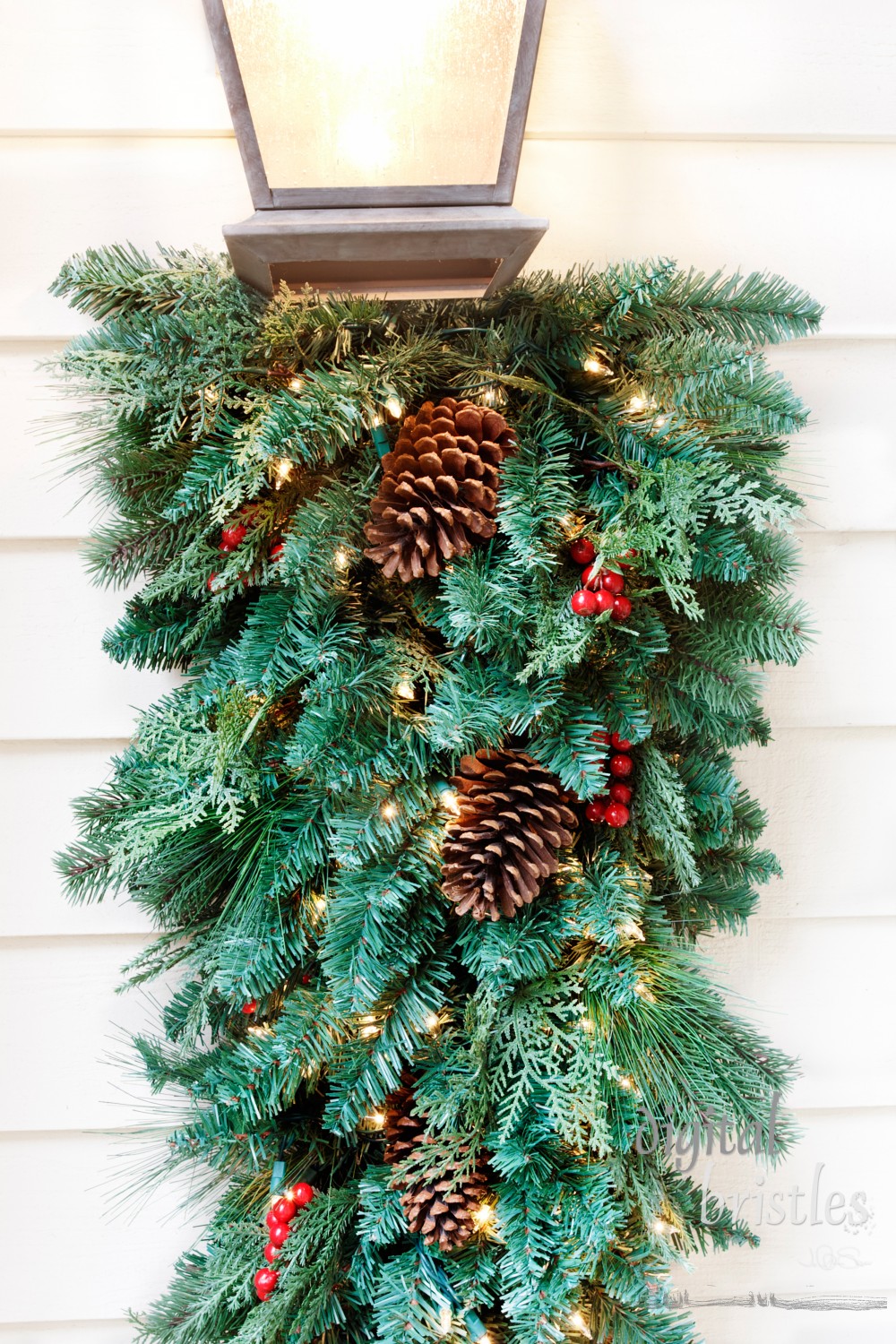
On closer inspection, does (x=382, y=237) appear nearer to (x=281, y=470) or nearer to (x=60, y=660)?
(x=281, y=470)

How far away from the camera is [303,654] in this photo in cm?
62

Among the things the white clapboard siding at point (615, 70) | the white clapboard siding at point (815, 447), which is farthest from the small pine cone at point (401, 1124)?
the white clapboard siding at point (615, 70)

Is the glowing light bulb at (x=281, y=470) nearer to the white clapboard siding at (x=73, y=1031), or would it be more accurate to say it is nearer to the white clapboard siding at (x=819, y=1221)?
the white clapboard siding at (x=73, y=1031)

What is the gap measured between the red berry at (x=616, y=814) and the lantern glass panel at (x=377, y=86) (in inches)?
19.2

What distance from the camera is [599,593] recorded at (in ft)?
1.95

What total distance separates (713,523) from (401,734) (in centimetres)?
30

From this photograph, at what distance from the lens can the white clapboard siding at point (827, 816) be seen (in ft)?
2.75

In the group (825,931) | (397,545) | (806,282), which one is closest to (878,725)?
(825,931)

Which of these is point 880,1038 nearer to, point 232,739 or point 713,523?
point 713,523

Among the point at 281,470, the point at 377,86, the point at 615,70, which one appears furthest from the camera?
the point at 615,70

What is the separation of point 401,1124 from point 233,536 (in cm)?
52

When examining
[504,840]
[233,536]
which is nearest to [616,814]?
[504,840]

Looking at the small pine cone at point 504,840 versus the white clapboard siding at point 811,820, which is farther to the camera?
the white clapboard siding at point 811,820

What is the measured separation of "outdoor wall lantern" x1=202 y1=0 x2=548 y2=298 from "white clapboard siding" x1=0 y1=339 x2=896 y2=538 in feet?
1.21
